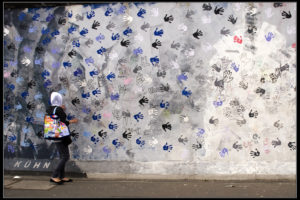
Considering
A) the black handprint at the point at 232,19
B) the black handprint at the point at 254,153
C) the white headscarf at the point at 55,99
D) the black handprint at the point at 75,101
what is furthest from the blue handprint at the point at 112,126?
the black handprint at the point at 232,19

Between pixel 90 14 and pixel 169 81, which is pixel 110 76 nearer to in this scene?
pixel 169 81

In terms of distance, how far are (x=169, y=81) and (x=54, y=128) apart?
2113 millimetres

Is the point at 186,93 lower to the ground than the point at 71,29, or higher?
lower

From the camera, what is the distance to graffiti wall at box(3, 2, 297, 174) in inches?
229

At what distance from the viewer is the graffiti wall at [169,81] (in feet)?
19.1

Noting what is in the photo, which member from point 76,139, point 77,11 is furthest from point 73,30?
point 76,139

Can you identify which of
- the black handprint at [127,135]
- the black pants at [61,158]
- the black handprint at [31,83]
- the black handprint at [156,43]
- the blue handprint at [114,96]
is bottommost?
the black pants at [61,158]

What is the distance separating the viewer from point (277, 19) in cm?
578

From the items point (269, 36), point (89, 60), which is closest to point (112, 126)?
point (89, 60)

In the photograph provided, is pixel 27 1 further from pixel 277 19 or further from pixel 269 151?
pixel 269 151

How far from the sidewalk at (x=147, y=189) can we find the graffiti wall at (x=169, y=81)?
0.93ft

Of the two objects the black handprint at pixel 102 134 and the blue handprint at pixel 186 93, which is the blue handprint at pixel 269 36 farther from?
the black handprint at pixel 102 134

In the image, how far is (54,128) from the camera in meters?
5.68

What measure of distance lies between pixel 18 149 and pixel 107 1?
3.27 metres
